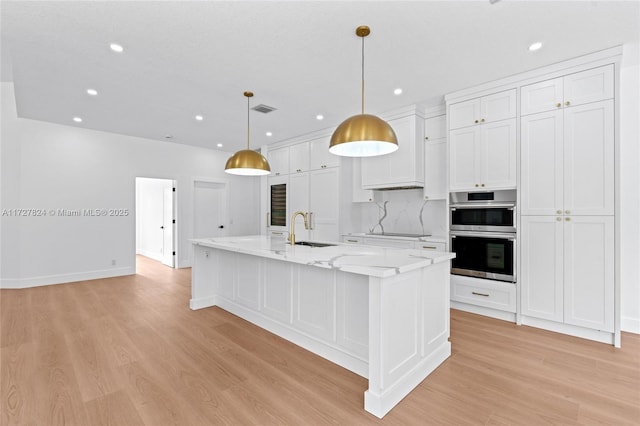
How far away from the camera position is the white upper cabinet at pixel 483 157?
3.30m

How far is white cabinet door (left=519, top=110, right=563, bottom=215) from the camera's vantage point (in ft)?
9.84

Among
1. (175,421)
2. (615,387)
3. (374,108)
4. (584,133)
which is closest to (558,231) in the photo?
(584,133)

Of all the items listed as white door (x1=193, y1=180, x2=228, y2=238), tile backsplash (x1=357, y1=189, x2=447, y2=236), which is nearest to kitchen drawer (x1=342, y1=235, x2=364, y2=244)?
tile backsplash (x1=357, y1=189, x2=447, y2=236)

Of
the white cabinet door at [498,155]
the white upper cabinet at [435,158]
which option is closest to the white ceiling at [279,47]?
the white upper cabinet at [435,158]

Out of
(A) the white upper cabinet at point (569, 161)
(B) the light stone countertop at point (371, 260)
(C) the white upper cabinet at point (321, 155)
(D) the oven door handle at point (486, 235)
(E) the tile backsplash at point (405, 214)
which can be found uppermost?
(C) the white upper cabinet at point (321, 155)

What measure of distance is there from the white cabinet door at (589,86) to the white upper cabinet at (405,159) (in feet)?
5.36

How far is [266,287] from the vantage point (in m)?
3.05

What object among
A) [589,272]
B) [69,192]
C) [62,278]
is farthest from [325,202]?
[62,278]

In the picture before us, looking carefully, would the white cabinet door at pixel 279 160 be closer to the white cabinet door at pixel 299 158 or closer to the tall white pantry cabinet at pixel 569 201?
the white cabinet door at pixel 299 158

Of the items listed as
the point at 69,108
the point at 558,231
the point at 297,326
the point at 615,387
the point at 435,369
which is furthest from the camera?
the point at 69,108

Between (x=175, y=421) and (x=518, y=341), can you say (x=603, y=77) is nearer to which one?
(x=518, y=341)

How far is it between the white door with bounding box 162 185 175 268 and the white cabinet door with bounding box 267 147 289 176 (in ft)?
7.26

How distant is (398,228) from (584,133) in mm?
2563

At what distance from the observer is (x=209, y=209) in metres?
6.94
